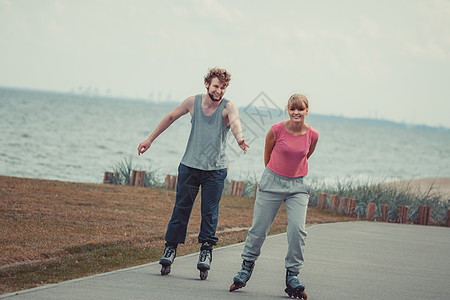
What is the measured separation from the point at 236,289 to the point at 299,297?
54 centimetres

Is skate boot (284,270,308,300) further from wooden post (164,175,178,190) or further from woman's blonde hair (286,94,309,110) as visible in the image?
wooden post (164,175,178,190)

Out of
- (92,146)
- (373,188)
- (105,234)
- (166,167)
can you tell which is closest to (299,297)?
(105,234)

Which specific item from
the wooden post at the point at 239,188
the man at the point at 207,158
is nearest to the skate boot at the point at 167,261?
the man at the point at 207,158

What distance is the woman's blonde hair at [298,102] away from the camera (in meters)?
5.72

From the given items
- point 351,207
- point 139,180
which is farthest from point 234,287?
point 139,180

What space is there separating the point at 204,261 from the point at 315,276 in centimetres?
123

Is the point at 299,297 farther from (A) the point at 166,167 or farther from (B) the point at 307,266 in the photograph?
(A) the point at 166,167

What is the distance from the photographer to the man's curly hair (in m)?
6.13

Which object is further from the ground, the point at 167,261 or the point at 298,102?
the point at 298,102

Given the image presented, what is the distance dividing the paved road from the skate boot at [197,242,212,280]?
73 millimetres

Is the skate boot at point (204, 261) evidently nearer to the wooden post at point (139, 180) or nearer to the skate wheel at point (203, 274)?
the skate wheel at point (203, 274)

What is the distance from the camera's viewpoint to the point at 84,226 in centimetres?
893

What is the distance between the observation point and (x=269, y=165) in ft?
19.1

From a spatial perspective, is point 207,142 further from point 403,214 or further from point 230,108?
point 403,214
